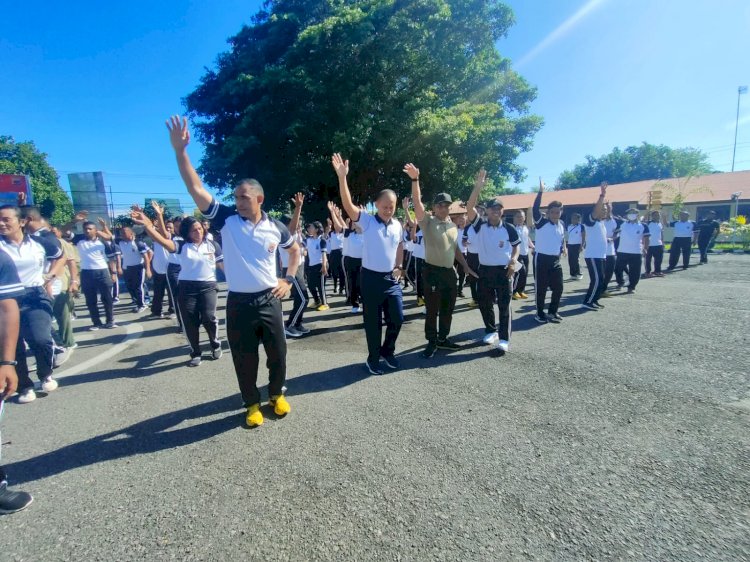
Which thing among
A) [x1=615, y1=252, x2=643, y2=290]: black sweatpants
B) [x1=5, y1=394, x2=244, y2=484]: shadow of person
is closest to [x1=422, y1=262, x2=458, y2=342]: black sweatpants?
[x1=5, y1=394, x2=244, y2=484]: shadow of person

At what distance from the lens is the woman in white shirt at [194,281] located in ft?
16.8

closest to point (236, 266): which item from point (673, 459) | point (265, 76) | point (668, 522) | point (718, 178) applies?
point (668, 522)

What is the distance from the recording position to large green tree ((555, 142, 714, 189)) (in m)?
52.3

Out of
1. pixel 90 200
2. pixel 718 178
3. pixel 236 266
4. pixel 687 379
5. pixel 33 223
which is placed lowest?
pixel 687 379

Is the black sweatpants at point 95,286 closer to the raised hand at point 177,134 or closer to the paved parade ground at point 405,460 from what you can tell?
the paved parade ground at point 405,460

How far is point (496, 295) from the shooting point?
5.51m

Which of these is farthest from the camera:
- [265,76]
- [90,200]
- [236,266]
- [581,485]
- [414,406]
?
[90,200]

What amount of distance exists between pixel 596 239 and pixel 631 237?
2.17m

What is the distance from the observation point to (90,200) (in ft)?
126

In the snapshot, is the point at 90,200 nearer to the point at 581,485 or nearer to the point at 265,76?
the point at 265,76

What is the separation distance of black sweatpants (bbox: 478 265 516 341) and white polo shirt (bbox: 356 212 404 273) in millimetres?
1603

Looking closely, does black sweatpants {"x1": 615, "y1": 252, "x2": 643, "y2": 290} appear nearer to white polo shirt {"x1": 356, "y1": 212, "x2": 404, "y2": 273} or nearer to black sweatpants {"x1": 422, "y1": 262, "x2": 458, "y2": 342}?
black sweatpants {"x1": 422, "y1": 262, "x2": 458, "y2": 342}

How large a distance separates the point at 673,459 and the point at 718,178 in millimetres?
41519

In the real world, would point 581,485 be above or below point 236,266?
below
